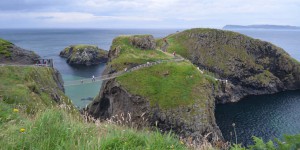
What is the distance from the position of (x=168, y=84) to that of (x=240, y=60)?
70248mm

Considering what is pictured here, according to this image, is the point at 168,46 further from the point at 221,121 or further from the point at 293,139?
the point at 293,139

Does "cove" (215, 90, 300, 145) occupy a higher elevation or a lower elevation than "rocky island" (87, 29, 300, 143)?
lower

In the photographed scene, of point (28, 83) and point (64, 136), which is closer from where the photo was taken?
point (64, 136)

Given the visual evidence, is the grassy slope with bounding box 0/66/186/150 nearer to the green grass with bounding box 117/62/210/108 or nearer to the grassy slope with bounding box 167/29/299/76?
the green grass with bounding box 117/62/210/108

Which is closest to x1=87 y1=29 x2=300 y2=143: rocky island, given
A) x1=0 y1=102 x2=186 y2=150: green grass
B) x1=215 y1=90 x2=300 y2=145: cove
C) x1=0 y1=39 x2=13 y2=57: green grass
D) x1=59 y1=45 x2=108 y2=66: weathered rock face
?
x1=0 y1=102 x2=186 y2=150: green grass

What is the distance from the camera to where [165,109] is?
205ft

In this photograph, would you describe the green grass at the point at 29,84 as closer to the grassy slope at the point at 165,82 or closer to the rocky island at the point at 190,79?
the rocky island at the point at 190,79

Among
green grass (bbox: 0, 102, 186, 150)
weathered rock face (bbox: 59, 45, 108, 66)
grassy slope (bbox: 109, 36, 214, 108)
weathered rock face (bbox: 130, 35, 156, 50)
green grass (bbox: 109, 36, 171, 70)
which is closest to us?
green grass (bbox: 0, 102, 186, 150)

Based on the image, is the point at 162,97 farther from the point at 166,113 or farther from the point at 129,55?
the point at 129,55

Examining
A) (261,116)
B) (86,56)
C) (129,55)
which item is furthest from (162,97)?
(86,56)

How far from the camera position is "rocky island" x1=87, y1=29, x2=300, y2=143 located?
203ft

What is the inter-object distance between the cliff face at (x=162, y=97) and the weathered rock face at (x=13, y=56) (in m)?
19.1

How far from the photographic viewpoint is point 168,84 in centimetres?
7169

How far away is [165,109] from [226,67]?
72.5 m
